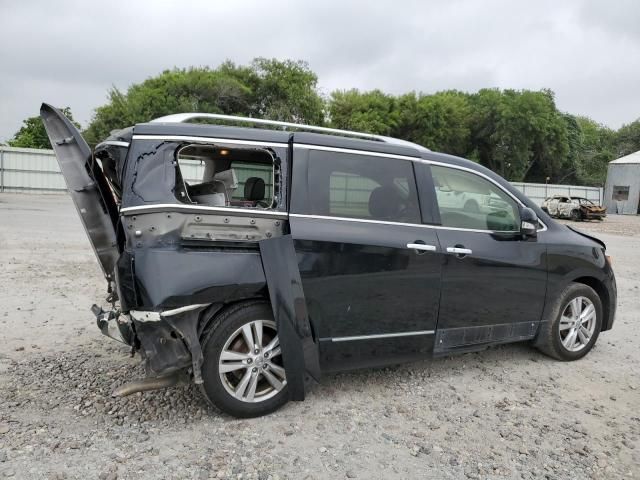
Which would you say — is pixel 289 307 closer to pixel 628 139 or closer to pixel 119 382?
pixel 119 382

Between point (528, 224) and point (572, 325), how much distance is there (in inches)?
45.5

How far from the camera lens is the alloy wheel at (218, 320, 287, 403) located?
11.3 ft

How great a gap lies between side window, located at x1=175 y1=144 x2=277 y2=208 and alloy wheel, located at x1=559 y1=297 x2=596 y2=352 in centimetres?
303

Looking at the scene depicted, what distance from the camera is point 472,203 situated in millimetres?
4422

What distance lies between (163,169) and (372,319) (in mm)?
1809

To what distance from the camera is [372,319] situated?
379 cm

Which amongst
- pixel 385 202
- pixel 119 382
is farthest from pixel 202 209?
pixel 119 382

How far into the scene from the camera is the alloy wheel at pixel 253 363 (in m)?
3.45

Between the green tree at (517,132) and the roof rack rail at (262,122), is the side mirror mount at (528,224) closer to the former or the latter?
the roof rack rail at (262,122)

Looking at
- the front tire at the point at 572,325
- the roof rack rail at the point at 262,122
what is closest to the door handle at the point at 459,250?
the roof rack rail at the point at 262,122

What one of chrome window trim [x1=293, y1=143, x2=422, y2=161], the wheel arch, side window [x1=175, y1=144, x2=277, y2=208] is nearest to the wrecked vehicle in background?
the wheel arch

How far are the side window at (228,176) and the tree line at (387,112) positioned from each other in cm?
3114

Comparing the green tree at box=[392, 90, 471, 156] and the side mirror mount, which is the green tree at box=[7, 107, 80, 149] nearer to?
the green tree at box=[392, 90, 471, 156]

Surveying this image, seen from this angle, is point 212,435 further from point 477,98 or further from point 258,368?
point 477,98
